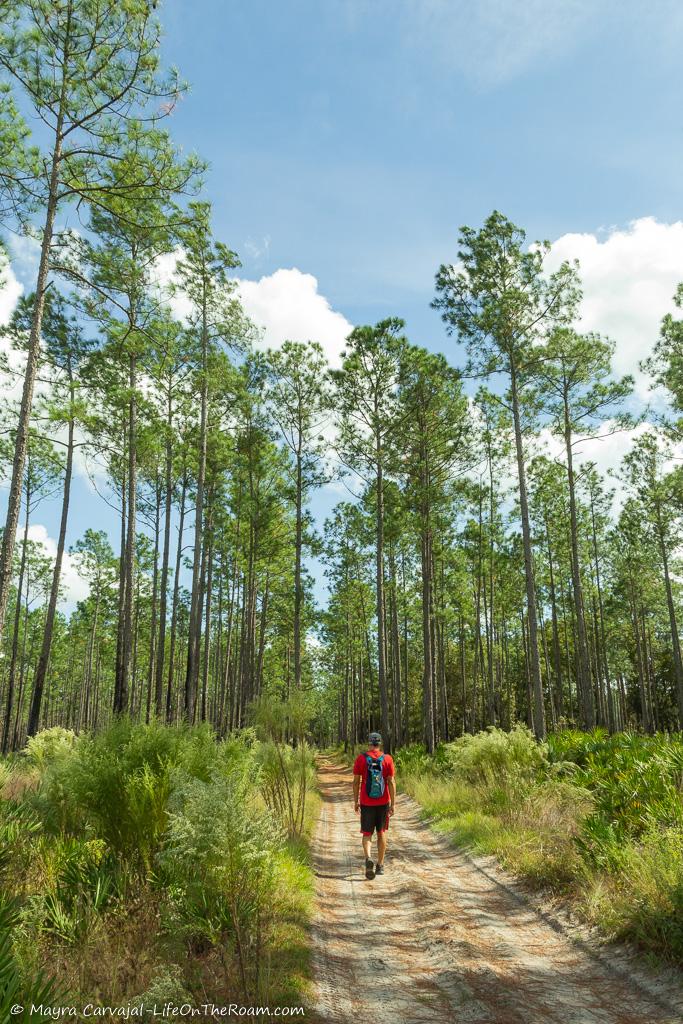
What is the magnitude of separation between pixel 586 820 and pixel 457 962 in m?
3.14

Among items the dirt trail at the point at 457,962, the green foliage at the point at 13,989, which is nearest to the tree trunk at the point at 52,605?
the dirt trail at the point at 457,962

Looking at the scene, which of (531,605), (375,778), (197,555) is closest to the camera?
(375,778)

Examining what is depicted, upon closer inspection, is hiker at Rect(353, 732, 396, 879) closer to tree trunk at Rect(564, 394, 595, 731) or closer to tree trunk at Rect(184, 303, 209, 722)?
tree trunk at Rect(184, 303, 209, 722)

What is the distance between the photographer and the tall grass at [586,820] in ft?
17.8

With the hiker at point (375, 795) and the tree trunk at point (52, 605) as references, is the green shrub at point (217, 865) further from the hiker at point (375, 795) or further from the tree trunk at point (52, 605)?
the tree trunk at point (52, 605)

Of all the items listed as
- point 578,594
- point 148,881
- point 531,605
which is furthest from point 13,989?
point 578,594

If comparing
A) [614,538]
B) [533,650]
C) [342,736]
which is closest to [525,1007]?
[533,650]

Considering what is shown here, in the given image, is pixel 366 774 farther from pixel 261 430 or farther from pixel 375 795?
pixel 261 430

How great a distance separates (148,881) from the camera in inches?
219

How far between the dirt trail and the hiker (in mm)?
535

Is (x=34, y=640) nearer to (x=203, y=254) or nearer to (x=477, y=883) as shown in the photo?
(x=203, y=254)

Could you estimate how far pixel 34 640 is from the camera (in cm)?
4988

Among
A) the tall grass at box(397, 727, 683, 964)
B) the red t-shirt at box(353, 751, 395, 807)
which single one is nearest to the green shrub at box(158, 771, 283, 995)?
the tall grass at box(397, 727, 683, 964)

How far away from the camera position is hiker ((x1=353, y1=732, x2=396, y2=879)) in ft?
28.7
